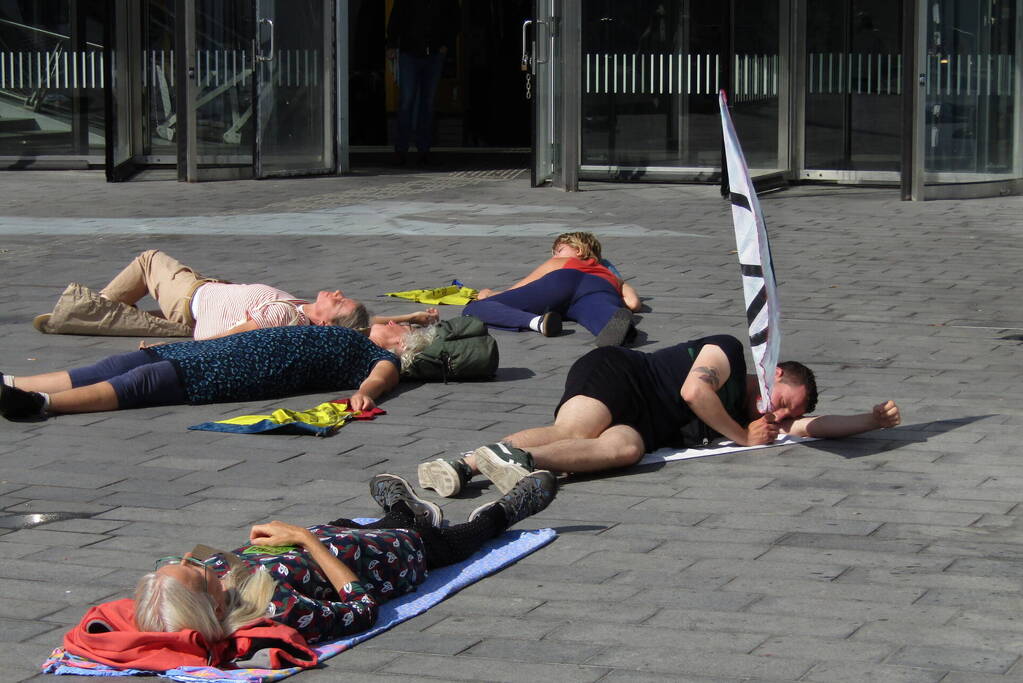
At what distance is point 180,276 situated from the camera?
7.86 meters

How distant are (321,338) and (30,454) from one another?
1.45m

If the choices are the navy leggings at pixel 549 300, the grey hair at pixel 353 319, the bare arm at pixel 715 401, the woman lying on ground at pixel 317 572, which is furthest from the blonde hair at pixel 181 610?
the navy leggings at pixel 549 300

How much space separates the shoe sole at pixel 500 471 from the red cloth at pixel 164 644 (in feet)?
4.91

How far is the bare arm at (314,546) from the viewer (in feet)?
13.1

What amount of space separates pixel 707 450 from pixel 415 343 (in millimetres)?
1757

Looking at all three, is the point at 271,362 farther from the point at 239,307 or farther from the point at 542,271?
the point at 542,271

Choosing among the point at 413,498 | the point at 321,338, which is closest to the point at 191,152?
the point at 321,338

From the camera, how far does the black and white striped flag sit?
5344 millimetres

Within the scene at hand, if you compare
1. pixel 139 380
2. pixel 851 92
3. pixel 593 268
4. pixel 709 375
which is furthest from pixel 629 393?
pixel 851 92

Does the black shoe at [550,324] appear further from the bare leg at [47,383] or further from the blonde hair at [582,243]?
the bare leg at [47,383]

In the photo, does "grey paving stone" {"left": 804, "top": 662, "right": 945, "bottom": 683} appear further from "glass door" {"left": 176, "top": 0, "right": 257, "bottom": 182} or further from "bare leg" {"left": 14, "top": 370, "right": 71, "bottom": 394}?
"glass door" {"left": 176, "top": 0, "right": 257, "bottom": 182}

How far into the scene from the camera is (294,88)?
640 inches

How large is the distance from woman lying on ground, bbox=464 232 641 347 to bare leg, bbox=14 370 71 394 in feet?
8.25

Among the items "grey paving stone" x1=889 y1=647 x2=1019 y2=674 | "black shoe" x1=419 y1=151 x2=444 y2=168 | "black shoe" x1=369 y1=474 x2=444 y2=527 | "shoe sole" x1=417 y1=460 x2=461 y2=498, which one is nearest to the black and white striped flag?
"shoe sole" x1=417 y1=460 x2=461 y2=498
